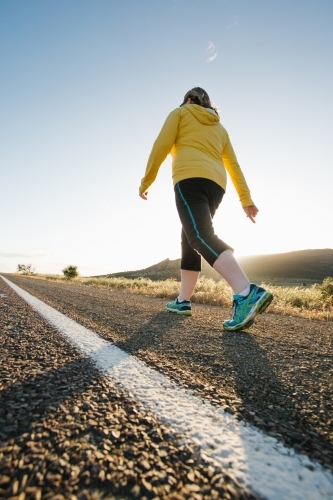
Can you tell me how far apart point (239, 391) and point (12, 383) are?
93cm

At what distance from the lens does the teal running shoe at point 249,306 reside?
2.52 metres

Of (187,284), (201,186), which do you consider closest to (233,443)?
(201,186)

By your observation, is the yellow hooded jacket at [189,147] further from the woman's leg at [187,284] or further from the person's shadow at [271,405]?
the person's shadow at [271,405]

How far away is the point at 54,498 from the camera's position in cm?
62

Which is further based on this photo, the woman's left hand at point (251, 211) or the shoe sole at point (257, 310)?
the woman's left hand at point (251, 211)

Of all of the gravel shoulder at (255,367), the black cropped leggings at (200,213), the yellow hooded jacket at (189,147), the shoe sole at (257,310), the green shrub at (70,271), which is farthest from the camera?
the green shrub at (70,271)

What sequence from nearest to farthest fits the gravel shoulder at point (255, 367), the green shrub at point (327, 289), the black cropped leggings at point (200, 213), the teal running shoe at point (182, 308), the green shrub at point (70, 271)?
the gravel shoulder at point (255, 367) < the black cropped leggings at point (200, 213) < the teal running shoe at point (182, 308) < the green shrub at point (327, 289) < the green shrub at point (70, 271)

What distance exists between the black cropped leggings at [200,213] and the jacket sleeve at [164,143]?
1.27ft

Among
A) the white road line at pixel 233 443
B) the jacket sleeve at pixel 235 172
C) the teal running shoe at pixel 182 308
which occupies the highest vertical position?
the jacket sleeve at pixel 235 172

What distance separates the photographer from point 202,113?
11.3 ft

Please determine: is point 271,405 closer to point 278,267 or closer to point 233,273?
point 233,273

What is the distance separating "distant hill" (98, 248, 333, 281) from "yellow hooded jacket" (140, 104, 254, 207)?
44.5 meters

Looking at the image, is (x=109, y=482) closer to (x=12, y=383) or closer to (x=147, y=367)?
(x=12, y=383)

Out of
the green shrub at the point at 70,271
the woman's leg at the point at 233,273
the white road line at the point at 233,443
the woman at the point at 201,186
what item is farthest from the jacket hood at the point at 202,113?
the green shrub at the point at 70,271
